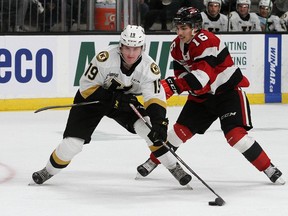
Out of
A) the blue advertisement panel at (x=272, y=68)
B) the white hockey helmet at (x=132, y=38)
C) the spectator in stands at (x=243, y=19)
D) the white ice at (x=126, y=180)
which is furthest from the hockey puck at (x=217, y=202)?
the spectator in stands at (x=243, y=19)

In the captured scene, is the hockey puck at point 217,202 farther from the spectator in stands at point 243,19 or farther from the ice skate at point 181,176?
the spectator in stands at point 243,19

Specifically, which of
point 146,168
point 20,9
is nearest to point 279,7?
point 20,9

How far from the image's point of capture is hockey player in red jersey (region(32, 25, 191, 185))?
5656mm

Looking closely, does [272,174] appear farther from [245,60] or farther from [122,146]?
[245,60]

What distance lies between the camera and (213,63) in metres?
5.90

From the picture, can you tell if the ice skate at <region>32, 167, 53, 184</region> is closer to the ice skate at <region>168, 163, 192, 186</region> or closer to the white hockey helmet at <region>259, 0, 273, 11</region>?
the ice skate at <region>168, 163, 192, 186</region>

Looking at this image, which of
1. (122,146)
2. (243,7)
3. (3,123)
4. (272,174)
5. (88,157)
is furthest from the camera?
(243,7)

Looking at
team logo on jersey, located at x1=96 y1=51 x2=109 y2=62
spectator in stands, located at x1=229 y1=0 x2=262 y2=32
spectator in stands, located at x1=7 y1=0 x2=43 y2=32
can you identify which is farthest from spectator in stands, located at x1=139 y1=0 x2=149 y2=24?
team logo on jersey, located at x1=96 y1=51 x2=109 y2=62

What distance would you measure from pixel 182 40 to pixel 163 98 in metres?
0.43

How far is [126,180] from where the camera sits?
20.5 ft

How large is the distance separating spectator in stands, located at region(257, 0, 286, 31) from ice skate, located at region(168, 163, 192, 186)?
5.44 m

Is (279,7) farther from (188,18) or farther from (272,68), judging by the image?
(188,18)

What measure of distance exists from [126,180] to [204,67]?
0.90m

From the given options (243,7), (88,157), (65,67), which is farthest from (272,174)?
(243,7)
